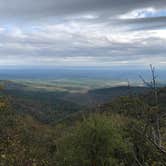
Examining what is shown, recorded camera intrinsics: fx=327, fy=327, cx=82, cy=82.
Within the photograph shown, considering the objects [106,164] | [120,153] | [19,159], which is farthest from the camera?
[120,153]

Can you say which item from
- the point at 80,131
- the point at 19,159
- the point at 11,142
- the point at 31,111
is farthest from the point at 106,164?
the point at 31,111

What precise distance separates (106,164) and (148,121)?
30.4m

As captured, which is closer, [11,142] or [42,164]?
[42,164]

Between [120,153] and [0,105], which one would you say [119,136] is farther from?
[0,105]

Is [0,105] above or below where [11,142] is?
above

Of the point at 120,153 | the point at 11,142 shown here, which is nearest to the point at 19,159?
the point at 11,142

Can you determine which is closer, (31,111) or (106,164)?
(106,164)

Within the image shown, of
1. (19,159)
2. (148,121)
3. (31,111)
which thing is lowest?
(31,111)

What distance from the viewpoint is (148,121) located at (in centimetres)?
→ 429

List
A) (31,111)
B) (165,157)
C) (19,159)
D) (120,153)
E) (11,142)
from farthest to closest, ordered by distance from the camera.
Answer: (31,111) < (120,153) < (11,142) < (19,159) < (165,157)

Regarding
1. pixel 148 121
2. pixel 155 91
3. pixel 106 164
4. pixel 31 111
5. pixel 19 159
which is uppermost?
pixel 155 91

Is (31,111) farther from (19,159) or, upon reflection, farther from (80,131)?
(19,159)

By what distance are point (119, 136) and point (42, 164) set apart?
654 inches

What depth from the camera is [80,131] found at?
3594 centimetres
